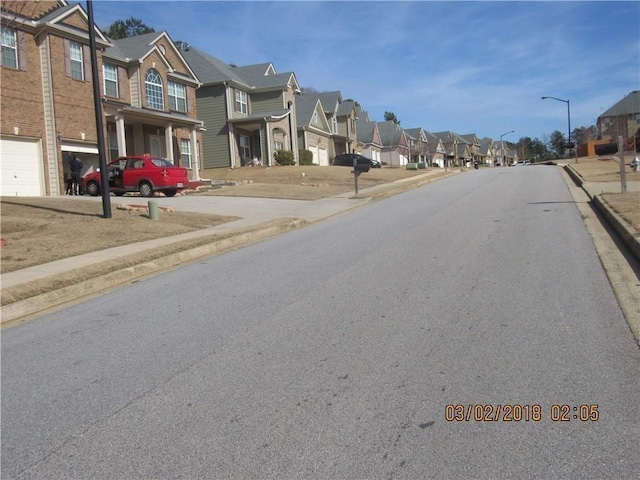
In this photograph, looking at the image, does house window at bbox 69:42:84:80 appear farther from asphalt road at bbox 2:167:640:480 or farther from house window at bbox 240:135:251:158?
asphalt road at bbox 2:167:640:480

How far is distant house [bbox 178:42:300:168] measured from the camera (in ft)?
126

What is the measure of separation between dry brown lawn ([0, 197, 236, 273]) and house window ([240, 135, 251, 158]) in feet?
76.2

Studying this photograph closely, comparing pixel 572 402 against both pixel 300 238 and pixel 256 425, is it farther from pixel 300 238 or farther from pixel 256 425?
pixel 300 238

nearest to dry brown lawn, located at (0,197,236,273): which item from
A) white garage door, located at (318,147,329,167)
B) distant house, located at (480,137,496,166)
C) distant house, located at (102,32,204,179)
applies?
distant house, located at (102,32,204,179)

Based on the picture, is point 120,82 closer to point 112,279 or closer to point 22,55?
point 22,55

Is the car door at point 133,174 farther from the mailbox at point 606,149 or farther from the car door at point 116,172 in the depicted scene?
the mailbox at point 606,149

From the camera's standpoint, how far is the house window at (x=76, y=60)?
75.7 feet

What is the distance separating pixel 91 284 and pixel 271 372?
503cm

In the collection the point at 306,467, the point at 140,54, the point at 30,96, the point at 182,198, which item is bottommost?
the point at 306,467

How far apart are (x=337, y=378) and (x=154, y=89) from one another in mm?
28662

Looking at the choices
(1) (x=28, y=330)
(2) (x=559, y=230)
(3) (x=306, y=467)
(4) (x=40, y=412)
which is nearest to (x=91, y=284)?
(1) (x=28, y=330)

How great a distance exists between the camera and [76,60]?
2333 centimetres

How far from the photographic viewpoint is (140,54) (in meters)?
28.6

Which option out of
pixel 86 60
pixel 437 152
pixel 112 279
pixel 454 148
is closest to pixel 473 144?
pixel 454 148
